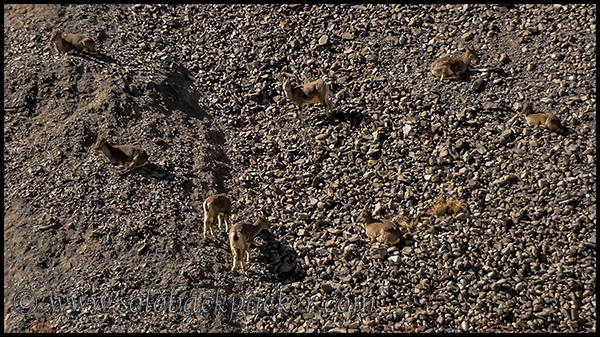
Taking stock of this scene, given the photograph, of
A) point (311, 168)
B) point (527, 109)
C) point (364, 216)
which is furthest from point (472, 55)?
point (364, 216)

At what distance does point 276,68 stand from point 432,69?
4203 millimetres

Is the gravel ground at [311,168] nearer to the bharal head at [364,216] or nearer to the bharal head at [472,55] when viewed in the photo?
the bharal head at [472,55]

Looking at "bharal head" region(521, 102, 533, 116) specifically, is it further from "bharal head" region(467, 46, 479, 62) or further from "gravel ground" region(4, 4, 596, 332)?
"bharal head" region(467, 46, 479, 62)

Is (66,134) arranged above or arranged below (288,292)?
above

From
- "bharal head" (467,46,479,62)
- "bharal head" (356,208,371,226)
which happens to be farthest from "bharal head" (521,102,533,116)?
"bharal head" (356,208,371,226)

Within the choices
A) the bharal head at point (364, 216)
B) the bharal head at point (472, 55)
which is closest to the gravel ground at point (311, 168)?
the bharal head at point (472, 55)

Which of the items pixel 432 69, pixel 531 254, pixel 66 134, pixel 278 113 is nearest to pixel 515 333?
pixel 531 254

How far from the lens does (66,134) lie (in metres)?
12.3

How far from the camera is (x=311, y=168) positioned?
12.2 meters

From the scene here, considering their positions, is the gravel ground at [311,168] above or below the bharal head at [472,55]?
below

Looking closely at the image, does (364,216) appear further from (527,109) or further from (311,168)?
(527,109)

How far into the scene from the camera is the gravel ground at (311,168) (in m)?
9.41

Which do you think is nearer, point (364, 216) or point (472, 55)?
point (364, 216)

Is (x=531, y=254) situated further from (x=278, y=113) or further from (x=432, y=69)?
(x=278, y=113)
